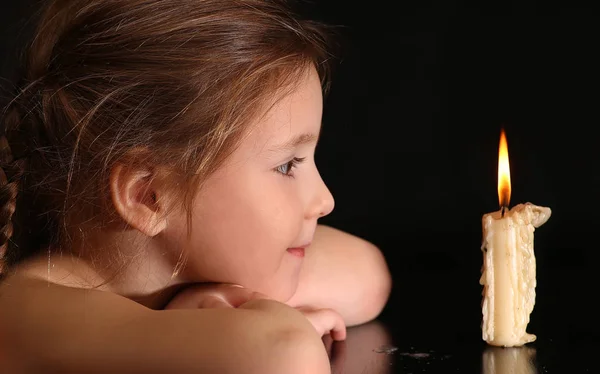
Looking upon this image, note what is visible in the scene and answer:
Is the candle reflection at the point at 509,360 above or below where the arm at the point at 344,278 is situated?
below

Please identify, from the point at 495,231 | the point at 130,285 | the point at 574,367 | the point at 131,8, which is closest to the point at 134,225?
the point at 130,285

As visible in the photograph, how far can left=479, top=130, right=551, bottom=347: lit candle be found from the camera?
134 cm

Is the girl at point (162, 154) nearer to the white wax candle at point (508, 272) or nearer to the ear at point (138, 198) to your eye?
the ear at point (138, 198)

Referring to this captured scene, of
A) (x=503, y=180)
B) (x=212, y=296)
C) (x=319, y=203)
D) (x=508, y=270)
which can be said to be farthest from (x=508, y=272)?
(x=212, y=296)

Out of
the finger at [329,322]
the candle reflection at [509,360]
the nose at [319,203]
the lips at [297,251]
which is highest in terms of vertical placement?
the nose at [319,203]

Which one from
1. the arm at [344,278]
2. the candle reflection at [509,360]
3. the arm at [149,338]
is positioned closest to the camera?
the arm at [149,338]

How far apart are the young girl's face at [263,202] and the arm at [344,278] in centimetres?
15

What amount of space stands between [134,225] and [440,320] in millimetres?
443

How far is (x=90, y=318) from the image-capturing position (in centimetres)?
119

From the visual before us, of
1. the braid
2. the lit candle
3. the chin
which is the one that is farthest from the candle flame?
the braid

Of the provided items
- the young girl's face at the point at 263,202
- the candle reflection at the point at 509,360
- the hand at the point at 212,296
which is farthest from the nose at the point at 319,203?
the candle reflection at the point at 509,360

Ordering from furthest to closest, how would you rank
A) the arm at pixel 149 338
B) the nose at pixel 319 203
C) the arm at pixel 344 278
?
the arm at pixel 344 278, the nose at pixel 319 203, the arm at pixel 149 338

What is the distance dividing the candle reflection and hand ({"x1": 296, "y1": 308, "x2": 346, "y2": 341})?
0.62 feet

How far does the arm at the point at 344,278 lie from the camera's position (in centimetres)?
155
